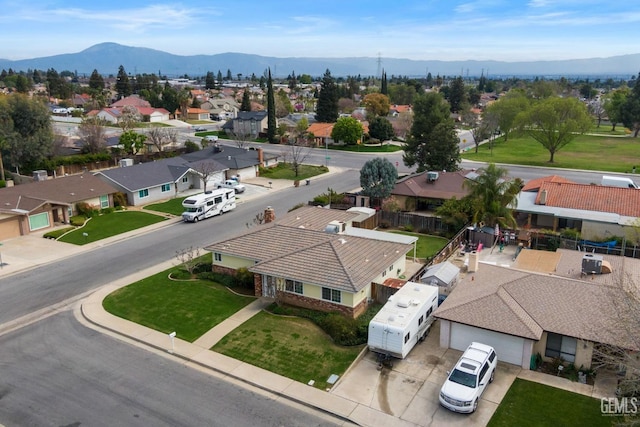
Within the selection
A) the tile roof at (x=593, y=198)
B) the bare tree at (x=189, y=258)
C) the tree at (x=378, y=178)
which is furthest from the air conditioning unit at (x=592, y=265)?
the bare tree at (x=189, y=258)

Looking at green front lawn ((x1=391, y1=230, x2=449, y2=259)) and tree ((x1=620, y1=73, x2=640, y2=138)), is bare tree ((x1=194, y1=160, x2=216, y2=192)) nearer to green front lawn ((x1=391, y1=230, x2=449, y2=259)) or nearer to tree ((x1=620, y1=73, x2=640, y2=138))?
green front lawn ((x1=391, y1=230, x2=449, y2=259))

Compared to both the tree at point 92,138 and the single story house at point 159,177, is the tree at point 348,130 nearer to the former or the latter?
the single story house at point 159,177

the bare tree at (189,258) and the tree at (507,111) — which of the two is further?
the tree at (507,111)

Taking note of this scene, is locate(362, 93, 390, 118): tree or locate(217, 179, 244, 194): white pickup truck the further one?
locate(362, 93, 390, 118): tree

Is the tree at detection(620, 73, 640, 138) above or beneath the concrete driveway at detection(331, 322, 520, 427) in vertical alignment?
above

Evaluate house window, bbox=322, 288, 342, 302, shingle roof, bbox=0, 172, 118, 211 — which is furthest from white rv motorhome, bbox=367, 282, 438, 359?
shingle roof, bbox=0, 172, 118, 211

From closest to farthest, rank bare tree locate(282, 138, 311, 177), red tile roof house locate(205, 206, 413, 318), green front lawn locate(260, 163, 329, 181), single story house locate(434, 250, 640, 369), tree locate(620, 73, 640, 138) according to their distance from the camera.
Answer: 1. single story house locate(434, 250, 640, 369)
2. red tile roof house locate(205, 206, 413, 318)
3. green front lawn locate(260, 163, 329, 181)
4. bare tree locate(282, 138, 311, 177)
5. tree locate(620, 73, 640, 138)

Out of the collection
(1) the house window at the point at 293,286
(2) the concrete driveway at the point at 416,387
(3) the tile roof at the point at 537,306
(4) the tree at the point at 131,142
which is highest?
(4) the tree at the point at 131,142
